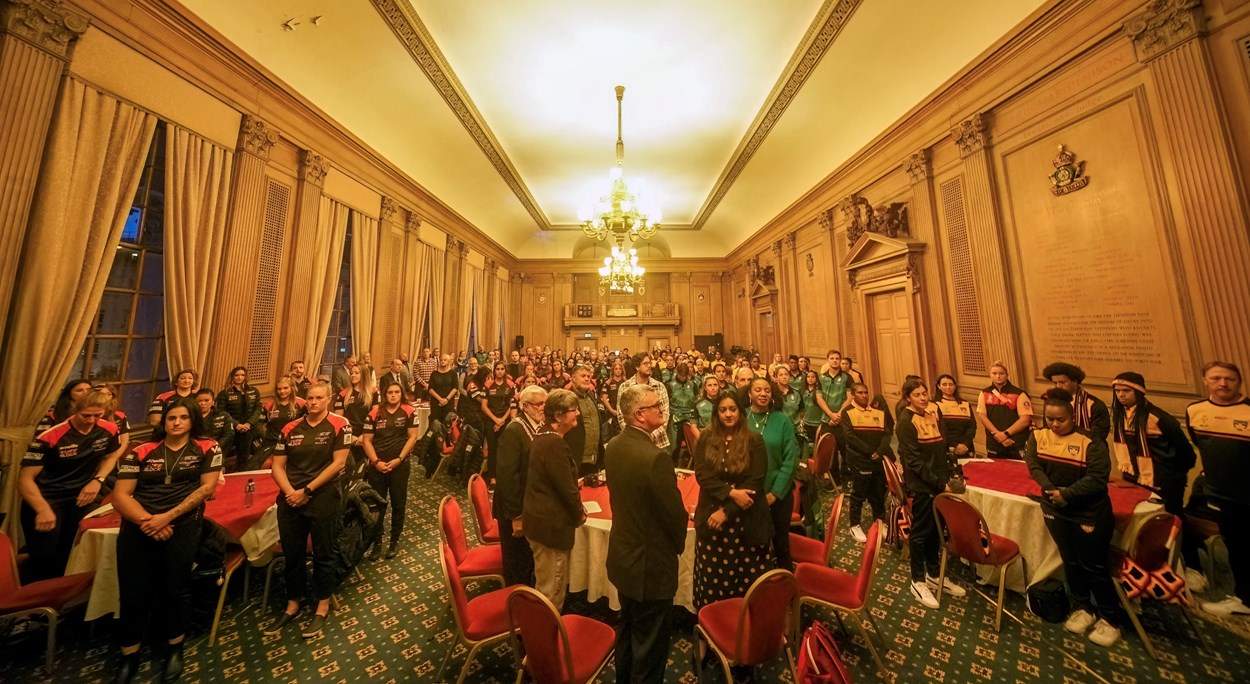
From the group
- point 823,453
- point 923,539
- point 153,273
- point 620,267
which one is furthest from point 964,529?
A: point 620,267

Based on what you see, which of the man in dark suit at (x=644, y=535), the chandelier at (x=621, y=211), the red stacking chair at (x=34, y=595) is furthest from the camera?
the chandelier at (x=621, y=211)

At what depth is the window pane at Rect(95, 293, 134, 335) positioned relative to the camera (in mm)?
4027

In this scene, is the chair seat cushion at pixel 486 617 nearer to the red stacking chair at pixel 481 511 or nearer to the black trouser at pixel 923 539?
the red stacking chair at pixel 481 511

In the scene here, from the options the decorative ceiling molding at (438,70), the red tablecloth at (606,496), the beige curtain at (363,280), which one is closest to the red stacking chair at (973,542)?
the red tablecloth at (606,496)

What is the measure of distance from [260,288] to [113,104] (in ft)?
6.88

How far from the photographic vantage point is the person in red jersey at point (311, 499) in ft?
9.36

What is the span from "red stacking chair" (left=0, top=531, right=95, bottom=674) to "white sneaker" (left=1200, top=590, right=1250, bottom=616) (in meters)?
7.23

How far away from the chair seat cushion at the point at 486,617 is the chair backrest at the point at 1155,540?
3.84 m

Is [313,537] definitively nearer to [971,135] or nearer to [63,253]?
[63,253]

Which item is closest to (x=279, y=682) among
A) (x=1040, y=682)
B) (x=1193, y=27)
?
(x=1040, y=682)

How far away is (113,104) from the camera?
3756 mm

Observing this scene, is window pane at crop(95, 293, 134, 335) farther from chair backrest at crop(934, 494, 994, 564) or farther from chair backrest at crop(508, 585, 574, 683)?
chair backrest at crop(934, 494, 994, 564)

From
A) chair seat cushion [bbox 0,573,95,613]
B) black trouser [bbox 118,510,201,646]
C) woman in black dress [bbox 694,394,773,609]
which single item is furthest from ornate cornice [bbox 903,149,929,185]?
chair seat cushion [bbox 0,573,95,613]

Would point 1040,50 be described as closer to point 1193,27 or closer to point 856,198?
point 1193,27
